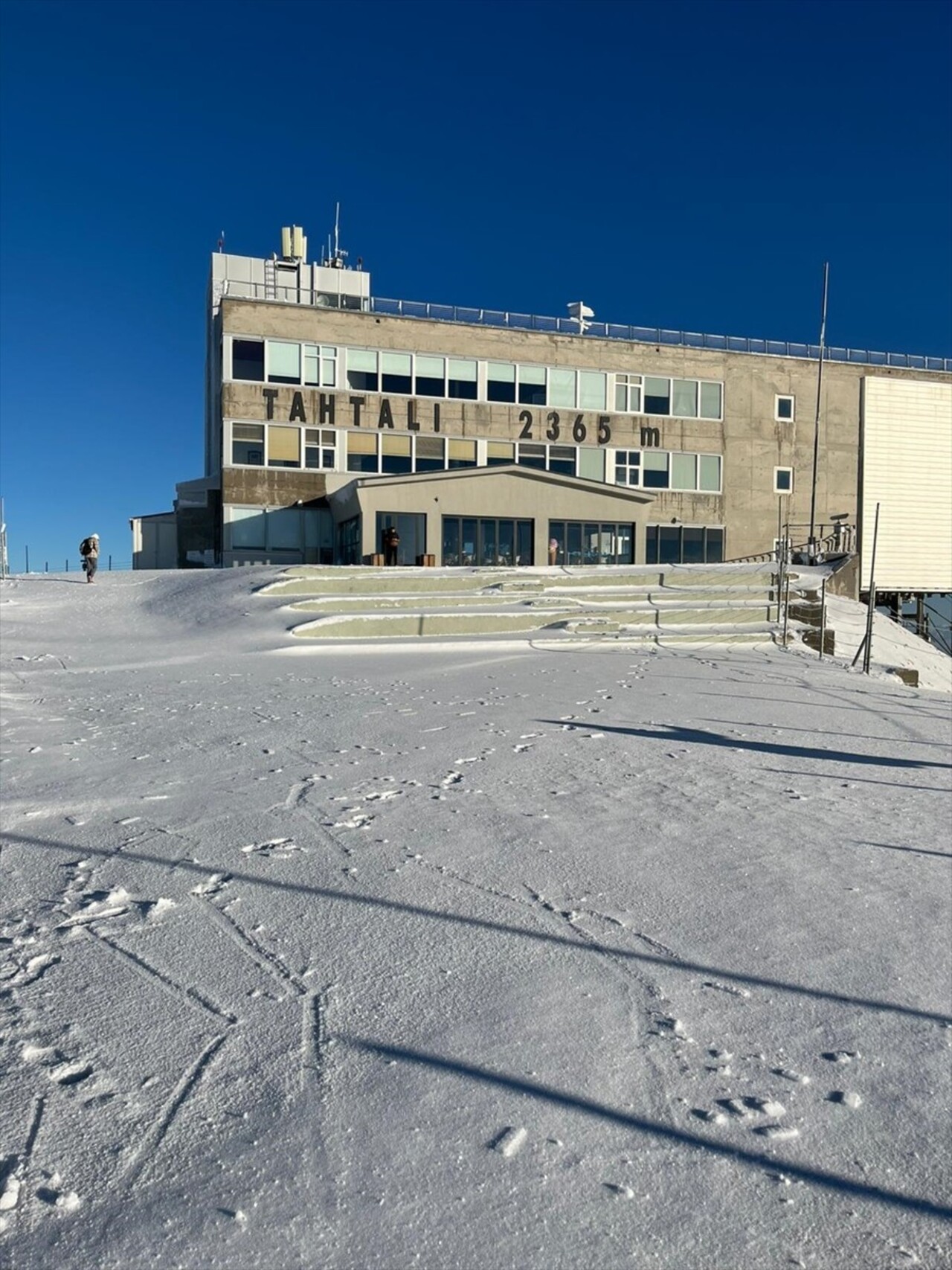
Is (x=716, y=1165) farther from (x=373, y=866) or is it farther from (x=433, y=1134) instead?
(x=373, y=866)

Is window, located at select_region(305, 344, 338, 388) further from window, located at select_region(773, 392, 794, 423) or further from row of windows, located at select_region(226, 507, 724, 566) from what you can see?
window, located at select_region(773, 392, 794, 423)

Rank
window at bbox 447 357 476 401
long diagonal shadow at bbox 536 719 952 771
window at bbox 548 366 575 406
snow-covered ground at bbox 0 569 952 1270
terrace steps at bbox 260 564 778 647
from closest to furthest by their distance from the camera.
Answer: snow-covered ground at bbox 0 569 952 1270, long diagonal shadow at bbox 536 719 952 771, terrace steps at bbox 260 564 778 647, window at bbox 447 357 476 401, window at bbox 548 366 575 406

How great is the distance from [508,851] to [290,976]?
1.97 metres

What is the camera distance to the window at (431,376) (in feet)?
114

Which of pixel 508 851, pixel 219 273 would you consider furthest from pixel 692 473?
pixel 508 851

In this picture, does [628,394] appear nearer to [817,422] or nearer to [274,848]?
[817,422]

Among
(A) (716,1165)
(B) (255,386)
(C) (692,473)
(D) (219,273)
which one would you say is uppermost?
(D) (219,273)

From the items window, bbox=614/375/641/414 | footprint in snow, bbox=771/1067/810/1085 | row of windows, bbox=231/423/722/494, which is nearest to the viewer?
footprint in snow, bbox=771/1067/810/1085

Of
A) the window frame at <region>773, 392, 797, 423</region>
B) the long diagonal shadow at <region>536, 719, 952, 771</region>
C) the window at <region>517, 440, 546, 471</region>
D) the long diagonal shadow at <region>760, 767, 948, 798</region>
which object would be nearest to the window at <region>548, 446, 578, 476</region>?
the window at <region>517, 440, 546, 471</region>

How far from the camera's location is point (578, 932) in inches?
185

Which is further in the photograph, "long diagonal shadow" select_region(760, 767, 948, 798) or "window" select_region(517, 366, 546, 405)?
"window" select_region(517, 366, 546, 405)

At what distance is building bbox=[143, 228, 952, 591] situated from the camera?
30.3m

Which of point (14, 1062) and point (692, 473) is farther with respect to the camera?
point (692, 473)

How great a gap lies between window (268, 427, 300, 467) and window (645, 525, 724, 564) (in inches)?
536
